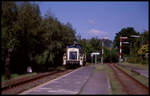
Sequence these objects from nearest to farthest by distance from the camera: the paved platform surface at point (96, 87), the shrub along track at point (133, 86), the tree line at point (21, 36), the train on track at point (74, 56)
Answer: the paved platform surface at point (96, 87) → the shrub along track at point (133, 86) → the tree line at point (21, 36) → the train on track at point (74, 56)

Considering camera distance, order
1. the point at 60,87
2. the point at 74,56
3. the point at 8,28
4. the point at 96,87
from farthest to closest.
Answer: the point at 74,56, the point at 8,28, the point at 96,87, the point at 60,87

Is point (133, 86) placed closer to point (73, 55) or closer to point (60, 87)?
point (60, 87)

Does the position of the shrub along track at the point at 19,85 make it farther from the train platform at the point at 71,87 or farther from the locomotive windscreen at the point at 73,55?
the locomotive windscreen at the point at 73,55

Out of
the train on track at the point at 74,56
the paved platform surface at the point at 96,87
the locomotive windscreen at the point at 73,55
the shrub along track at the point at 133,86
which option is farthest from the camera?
the locomotive windscreen at the point at 73,55

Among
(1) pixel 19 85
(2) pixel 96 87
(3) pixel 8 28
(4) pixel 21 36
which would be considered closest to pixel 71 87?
(2) pixel 96 87

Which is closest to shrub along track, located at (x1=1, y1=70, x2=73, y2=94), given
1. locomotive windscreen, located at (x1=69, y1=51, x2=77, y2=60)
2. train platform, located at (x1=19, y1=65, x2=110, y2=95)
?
train platform, located at (x1=19, y1=65, x2=110, y2=95)

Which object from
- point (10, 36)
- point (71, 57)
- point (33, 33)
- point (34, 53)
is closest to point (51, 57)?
point (71, 57)

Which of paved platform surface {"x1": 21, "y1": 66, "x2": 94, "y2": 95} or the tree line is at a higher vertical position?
the tree line

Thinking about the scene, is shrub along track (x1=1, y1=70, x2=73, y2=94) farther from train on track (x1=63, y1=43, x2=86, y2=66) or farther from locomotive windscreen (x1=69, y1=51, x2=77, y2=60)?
locomotive windscreen (x1=69, y1=51, x2=77, y2=60)

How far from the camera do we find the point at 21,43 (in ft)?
95.9

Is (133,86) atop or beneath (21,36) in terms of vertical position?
beneath

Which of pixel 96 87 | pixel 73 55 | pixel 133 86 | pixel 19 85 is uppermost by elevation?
pixel 73 55

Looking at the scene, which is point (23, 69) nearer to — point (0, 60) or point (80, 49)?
point (0, 60)

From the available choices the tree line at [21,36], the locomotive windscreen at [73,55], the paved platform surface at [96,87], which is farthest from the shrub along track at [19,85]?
the locomotive windscreen at [73,55]
